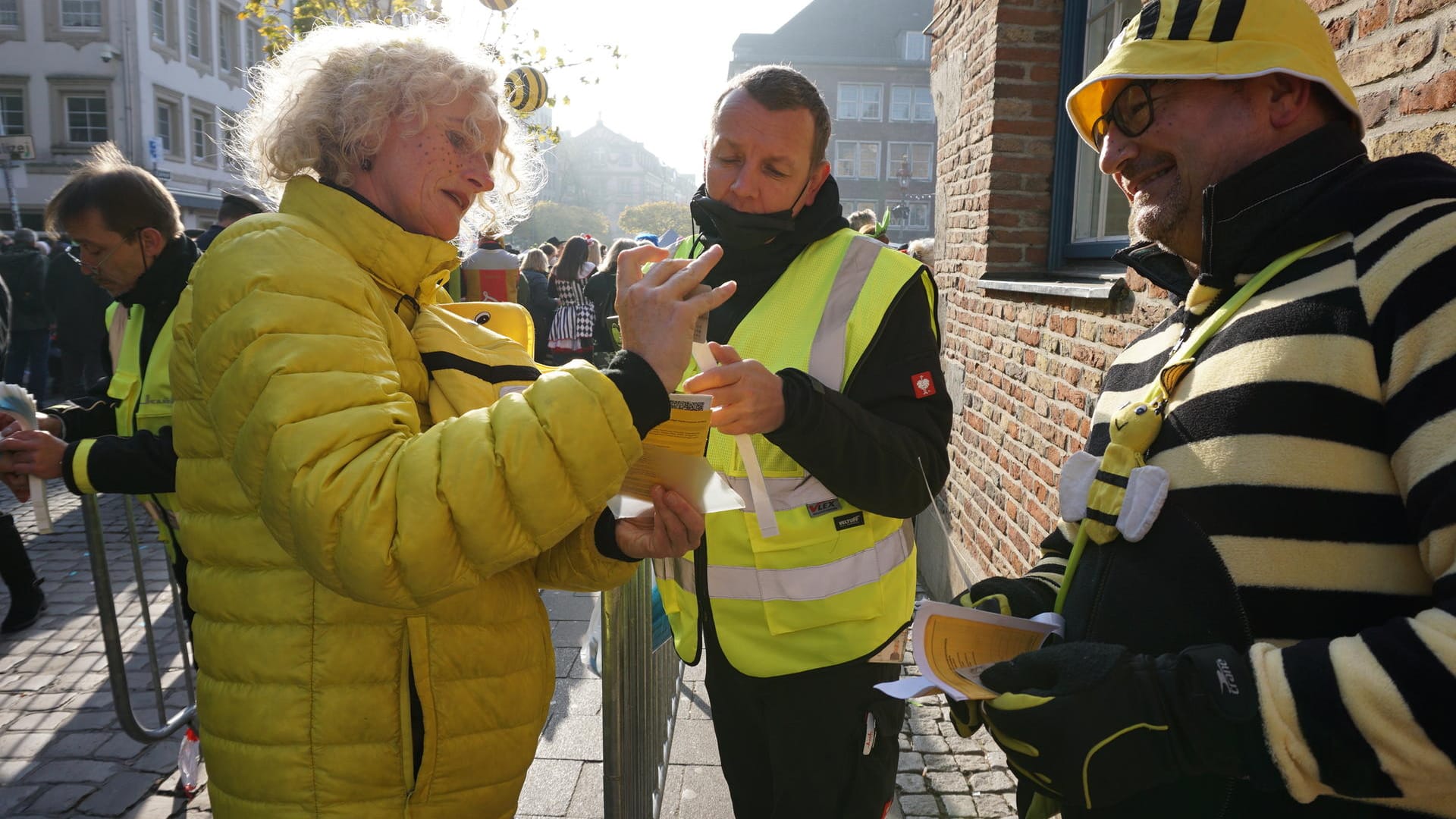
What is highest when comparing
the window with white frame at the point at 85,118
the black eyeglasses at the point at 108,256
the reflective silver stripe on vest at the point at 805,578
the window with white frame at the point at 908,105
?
the window with white frame at the point at 908,105

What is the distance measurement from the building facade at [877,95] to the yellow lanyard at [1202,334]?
5018 cm

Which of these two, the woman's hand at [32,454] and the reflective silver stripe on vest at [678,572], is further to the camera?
the woman's hand at [32,454]

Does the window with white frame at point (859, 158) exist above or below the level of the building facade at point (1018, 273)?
above

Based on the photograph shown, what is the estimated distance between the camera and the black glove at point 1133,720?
106 centimetres

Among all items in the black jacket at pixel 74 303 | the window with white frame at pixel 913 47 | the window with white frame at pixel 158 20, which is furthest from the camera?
the window with white frame at pixel 913 47

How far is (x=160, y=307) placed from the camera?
3127mm

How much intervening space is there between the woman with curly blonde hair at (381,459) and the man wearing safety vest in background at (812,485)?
344 mm

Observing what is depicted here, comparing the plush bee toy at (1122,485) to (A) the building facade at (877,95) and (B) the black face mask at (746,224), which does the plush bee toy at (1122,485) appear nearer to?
(B) the black face mask at (746,224)

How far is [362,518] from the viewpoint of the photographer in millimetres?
1159

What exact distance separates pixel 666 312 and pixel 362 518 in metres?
0.54

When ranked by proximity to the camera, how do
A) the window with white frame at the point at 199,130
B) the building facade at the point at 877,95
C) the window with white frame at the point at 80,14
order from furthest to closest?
the building facade at the point at 877,95 < the window with white frame at the point at 199,130 < the window with white frame at the point at 80,14

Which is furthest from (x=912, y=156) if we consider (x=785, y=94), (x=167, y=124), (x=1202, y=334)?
(x=1202, y=334)

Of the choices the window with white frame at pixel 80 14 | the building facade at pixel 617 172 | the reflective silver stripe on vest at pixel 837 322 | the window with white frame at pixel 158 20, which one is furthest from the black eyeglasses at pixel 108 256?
the building facade at pixel 617 172

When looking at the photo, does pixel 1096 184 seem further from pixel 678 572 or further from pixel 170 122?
pixel 170 122
